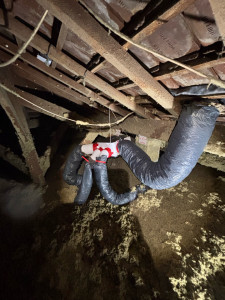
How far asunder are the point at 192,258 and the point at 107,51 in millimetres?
2870

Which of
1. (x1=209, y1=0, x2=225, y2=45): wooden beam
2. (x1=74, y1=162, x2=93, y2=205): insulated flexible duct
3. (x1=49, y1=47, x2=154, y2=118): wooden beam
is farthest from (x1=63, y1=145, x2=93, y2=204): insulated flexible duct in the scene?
(x1=209, y1=0, x2=225, y2=45): wooden beam

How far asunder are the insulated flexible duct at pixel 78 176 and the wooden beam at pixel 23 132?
111cm

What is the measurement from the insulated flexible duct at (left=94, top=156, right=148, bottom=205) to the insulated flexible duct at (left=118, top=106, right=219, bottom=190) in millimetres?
706

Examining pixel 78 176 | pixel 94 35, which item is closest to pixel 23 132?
pixel 78 176

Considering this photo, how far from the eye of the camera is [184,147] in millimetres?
1763

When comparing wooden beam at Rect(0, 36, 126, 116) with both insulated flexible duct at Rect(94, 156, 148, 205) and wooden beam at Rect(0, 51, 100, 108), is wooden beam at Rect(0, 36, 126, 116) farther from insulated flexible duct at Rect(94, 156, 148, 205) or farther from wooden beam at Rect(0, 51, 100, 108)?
insulated flexible duct at Rect(94, 156, 148, 205)

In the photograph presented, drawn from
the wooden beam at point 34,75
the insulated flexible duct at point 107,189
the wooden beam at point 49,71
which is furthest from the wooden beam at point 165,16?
the wooden beam at point 34,75

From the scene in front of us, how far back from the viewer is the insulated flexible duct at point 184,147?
5.38 ft

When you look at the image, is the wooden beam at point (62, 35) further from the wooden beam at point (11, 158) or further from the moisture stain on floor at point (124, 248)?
the wooden beam at point (11, 158)

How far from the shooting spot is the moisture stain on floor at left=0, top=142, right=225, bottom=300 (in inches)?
81.5

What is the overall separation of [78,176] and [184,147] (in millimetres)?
2346

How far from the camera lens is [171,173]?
1.92 meters

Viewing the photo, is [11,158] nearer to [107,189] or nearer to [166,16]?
[107,189]

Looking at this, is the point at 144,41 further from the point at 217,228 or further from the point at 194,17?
the point at 217,228
